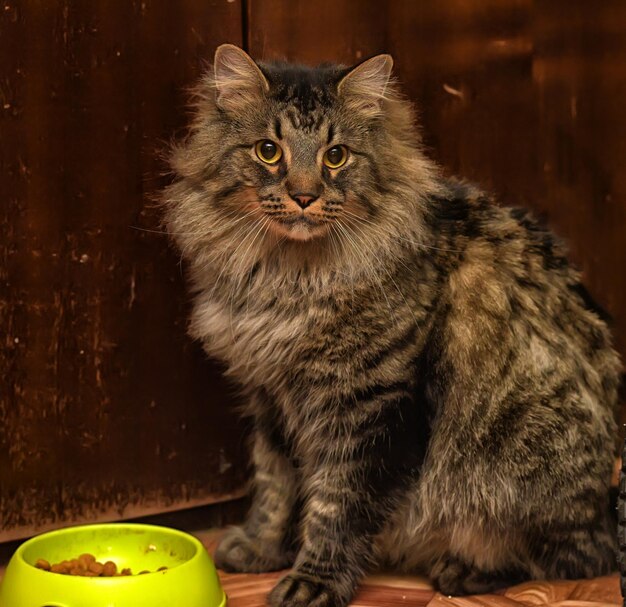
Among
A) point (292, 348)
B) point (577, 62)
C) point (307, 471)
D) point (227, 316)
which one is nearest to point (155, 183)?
point (227, 316)

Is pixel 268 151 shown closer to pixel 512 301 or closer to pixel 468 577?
pixel 512 301

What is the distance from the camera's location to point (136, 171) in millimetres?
2297

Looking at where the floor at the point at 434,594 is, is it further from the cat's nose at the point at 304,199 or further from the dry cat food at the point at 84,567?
the cat's nose at the point at 304,199

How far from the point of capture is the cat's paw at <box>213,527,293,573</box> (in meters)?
2.24

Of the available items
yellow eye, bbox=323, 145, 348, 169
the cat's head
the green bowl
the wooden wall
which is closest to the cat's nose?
the cat's head

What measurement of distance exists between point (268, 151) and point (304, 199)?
0.47ft

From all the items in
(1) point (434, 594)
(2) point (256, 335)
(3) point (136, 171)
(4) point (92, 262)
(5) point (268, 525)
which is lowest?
(1) point (434, 594)

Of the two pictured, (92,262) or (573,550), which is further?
(92,262)

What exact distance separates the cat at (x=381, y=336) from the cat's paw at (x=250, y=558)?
0.52 feet

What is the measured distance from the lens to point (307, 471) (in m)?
2.17

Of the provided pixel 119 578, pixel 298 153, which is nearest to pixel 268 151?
pixel 298 153

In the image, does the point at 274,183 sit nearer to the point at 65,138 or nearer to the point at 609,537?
the point at 65,138

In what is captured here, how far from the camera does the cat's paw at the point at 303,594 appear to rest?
6.47ft

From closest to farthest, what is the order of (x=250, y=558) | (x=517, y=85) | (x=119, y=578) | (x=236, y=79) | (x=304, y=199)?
(x=119, y=578)
(x=304, y=199)
(x=236, y=79)
(x=250, y=558)
(x=517, y=85)
